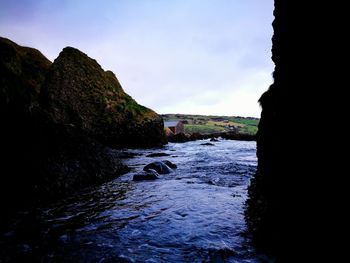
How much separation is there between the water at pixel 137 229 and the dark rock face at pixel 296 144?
0.46 m

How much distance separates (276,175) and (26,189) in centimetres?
529

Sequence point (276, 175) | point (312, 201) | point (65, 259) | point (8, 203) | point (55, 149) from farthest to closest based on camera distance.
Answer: point (55, 149), point (8, 203), point (276, 175), point (65, 259), point (312, 201)

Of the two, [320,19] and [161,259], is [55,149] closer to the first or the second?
[161,259]

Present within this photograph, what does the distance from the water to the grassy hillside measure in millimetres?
90930

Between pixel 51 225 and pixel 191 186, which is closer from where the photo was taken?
pixel 51 225

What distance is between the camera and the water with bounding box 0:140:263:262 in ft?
10.6

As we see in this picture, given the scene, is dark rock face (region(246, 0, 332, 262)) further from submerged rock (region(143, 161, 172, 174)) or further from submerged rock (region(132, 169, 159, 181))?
submerged rock (region(143, 161, 172, 174))

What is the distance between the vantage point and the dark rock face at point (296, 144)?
2.61 m

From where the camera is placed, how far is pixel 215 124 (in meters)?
115

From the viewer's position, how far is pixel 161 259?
3.10 m

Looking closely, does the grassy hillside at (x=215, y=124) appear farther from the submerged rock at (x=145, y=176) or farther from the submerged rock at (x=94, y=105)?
the submerged rock at (x=145, y=176)

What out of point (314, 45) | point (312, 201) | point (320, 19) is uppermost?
point (320, 19)

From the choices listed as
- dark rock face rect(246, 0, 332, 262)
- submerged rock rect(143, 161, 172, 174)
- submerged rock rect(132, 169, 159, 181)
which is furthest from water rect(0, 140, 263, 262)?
submerged rock rect(143, 161, 172, 174)

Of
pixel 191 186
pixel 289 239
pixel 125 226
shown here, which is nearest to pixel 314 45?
pixel 289 239
